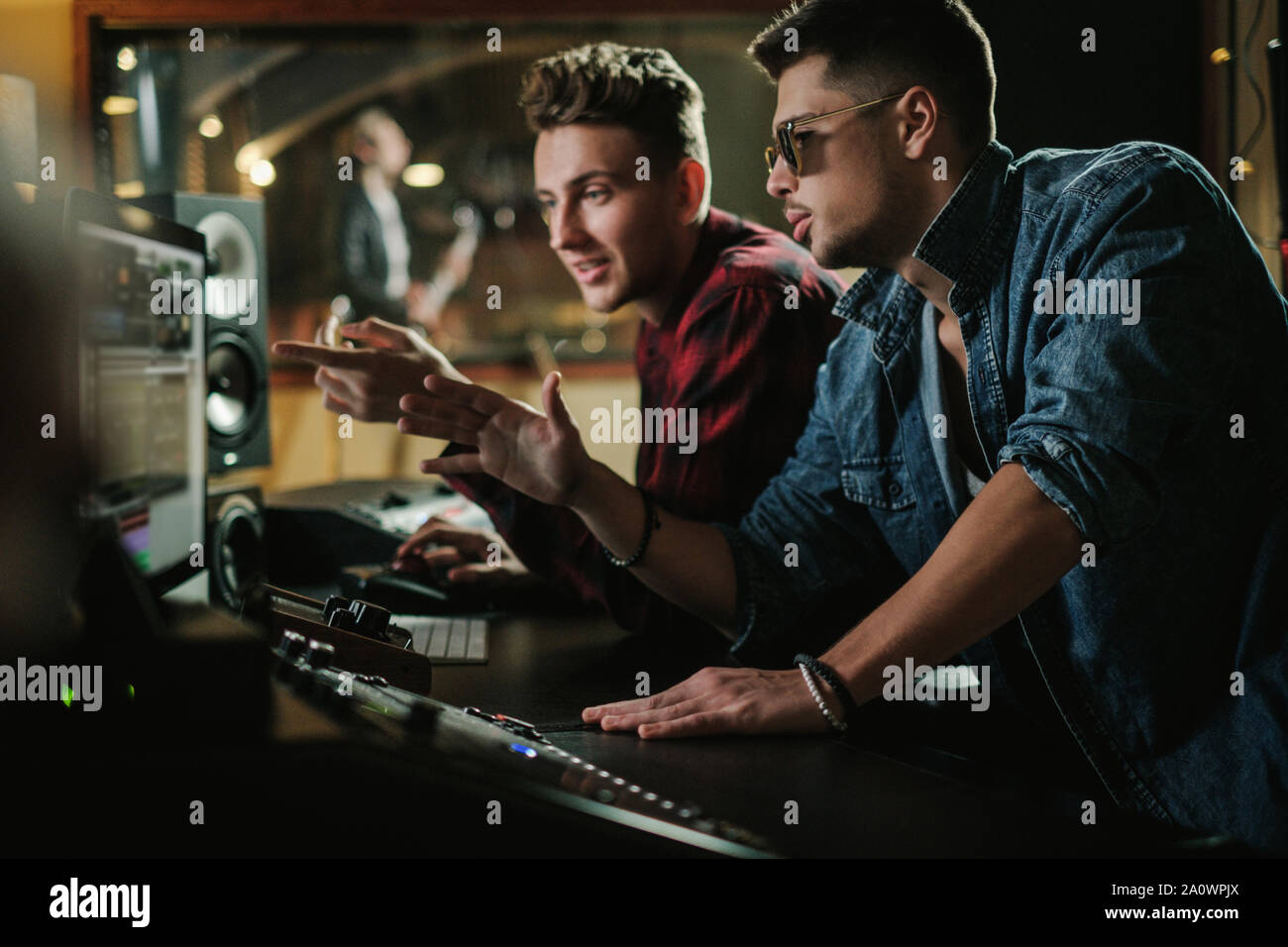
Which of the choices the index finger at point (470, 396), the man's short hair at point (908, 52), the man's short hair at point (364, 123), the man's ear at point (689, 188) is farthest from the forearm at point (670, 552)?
the man's short hair at point (364, 123)

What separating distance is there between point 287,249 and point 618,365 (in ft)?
7.92

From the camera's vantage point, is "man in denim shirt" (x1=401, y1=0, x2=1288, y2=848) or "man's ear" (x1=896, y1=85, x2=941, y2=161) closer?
"man in denim shirt" (x1=401, y1=0, x2=1288, y2=848)

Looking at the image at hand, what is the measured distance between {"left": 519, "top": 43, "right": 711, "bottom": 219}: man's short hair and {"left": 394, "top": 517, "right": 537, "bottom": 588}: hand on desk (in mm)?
628

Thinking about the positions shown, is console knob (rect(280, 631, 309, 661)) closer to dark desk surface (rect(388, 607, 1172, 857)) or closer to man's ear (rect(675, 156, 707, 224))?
dark desk surface (rect(388, 607, 1172, 857))

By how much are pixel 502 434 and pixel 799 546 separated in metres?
0.36

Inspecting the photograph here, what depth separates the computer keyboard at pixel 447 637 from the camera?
43.7 inches

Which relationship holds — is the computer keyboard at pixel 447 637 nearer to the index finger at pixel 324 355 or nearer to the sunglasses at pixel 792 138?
the index finger at pixel 324 355

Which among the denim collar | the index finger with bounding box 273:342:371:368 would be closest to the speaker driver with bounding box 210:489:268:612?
the index finger with bounding box 273:342:371:368

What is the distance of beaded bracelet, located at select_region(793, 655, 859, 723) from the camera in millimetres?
851

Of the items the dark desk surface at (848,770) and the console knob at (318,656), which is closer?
the dark desk surface at (848,770)

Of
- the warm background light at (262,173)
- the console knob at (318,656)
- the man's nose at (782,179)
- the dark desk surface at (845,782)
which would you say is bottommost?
the dark desk surface at (845,782)

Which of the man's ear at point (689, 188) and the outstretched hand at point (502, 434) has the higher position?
the man's ear at point (689, 188)

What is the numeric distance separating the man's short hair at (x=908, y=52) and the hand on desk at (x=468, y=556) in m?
0.73

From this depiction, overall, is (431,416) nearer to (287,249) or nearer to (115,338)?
(115,338)
